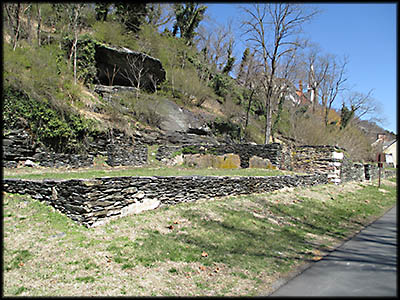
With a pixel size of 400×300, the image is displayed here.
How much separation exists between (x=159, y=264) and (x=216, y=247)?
1.41 metres

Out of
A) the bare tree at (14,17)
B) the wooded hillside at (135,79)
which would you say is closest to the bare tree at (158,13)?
the wooded hillside at (135,79)

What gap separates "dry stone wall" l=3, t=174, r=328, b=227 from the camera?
19.9ft

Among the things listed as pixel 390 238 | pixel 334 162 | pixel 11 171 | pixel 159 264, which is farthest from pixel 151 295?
pixel 334 162

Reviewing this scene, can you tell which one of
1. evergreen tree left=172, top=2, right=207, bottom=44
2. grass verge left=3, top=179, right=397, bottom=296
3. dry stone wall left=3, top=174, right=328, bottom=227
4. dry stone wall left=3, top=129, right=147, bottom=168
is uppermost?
evergreen tree left=172, top=2, right=207, bottom=44

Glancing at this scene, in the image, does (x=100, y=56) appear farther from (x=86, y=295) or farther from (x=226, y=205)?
(x=86, y=295)

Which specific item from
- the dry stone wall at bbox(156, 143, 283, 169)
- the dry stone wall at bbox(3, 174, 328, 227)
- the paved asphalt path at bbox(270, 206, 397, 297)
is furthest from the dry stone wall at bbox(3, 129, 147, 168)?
the paved asphalt path at bbox(270, 206, 397, 297)

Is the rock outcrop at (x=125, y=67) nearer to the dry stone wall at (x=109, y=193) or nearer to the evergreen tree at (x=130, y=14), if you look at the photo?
the evergreen tree at (x=130, y=14)

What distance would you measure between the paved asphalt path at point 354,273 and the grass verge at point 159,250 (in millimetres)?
419

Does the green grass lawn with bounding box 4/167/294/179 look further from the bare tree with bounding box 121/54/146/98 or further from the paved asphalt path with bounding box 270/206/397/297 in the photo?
the bare tree with bounding box 121/54/146/98

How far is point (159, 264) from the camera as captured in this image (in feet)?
16.3

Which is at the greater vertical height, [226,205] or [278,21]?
[278,21]

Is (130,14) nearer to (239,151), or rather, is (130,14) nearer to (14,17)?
(14,17)

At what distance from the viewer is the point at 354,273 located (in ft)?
15.3

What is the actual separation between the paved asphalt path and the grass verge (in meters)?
0.42
